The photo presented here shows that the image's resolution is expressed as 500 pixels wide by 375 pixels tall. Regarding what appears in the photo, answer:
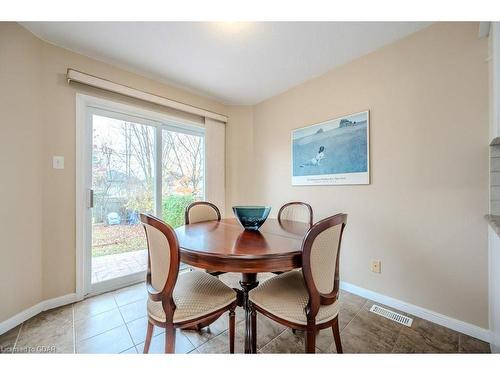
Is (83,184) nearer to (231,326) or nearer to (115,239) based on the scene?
(115,239)

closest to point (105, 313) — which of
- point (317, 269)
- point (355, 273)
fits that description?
point (317, 269)

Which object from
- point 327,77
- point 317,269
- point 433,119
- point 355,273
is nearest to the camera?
point 317,269

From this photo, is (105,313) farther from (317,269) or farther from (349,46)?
(349,46)

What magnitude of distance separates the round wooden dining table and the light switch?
1.40m

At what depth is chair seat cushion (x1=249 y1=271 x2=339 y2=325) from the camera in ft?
3.33

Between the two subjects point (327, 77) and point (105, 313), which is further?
point (327, 77)

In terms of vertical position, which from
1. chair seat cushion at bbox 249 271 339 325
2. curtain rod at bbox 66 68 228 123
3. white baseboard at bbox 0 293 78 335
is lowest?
white baseboard at bbox 0 293 78 335

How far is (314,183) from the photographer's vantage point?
2.35 meters

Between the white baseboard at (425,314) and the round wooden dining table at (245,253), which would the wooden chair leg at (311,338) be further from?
the white baseboard at (425,314)

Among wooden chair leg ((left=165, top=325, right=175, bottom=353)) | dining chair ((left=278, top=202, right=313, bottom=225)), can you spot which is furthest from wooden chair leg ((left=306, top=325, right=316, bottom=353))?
dining chair ((left=278, top=202, right=313, bottom=225))

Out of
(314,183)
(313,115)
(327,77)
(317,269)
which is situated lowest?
(317,269)

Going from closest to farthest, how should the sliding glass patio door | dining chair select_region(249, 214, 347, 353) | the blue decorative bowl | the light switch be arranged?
dining chair select_region(249, 214, 347, 353), the blue decorative bowl, the light switch, the sliding glass patio door

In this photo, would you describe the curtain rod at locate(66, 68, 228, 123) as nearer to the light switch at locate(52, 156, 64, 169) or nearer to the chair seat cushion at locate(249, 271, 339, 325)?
the light switch at locate(52, 156, 64, 169)
